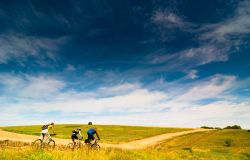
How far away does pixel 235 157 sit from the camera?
1276 inches

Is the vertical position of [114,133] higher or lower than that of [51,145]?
higher

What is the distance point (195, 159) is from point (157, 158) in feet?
18.8

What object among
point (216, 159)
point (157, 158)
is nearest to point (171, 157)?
point (157, 158)

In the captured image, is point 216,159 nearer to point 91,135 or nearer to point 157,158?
point 157,158

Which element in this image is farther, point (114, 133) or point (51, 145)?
point (114, 133)

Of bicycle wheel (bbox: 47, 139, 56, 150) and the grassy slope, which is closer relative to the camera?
bicycle wheel (bbox: 47, 139, 56, 150)

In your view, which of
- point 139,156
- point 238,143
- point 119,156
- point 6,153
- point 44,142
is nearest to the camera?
point 6,153

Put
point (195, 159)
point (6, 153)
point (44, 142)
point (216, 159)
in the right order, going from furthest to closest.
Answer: point (216, 159)
point (195, 159)
point (44, 142)
point (6, 153)

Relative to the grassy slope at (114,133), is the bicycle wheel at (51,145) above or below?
below

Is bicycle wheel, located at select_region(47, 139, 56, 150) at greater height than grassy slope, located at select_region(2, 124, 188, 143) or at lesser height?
lesser

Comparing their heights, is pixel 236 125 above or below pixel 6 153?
above

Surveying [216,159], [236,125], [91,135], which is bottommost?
[216,159]

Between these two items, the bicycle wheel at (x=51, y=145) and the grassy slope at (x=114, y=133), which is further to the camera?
the grassy slope at (x=114, y=133)

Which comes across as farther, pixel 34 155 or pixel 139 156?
pixel 139 156
